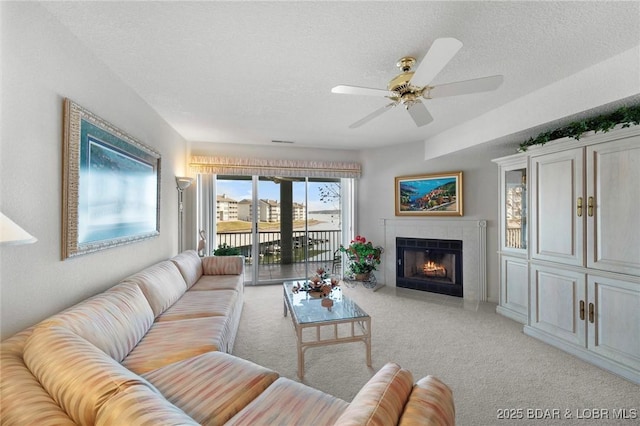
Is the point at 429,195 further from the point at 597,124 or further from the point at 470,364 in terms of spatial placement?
the point at 470,364

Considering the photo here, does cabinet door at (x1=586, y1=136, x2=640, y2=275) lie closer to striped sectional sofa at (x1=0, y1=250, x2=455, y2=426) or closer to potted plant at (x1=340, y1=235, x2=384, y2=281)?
striped sectional sofa at (x1=0, y1=250, x2=455, y2=426)

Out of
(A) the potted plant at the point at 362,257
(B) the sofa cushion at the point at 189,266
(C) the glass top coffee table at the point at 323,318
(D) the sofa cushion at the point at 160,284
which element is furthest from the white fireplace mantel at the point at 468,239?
(D) the sofa cushion at the point at 160,284

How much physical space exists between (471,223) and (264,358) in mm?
3366

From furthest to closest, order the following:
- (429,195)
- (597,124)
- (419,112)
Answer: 1. (429,195)
2. (597,124)
3. (419,112)

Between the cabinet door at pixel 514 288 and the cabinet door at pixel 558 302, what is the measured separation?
27cm

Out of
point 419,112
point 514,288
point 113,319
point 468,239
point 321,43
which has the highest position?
point 321,43

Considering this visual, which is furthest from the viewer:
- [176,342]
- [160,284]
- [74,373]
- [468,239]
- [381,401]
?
[468,239]

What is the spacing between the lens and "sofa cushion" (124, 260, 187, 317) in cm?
218

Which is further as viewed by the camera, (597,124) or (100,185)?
(597,124)

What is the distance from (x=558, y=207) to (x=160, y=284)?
3.73m

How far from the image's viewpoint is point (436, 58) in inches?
58.9

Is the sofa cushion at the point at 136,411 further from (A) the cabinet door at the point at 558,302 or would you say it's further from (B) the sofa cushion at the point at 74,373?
(A) the cabinet door at the point at 558,302

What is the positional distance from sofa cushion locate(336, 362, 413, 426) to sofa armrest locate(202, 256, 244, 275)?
2996mm

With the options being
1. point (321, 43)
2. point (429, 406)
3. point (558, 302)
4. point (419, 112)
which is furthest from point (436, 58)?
point (558, 302)
